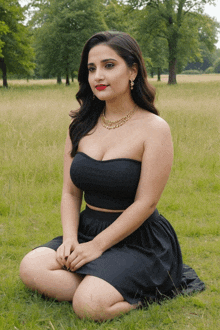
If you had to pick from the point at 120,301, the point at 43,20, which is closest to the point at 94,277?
the point at 120,301

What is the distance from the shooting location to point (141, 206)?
2600mm

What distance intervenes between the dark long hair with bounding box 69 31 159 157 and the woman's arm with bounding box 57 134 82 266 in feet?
0.58

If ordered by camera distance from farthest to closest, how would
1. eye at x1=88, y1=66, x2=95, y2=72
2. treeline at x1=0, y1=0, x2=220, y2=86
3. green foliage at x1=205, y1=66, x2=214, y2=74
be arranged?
1. green foliage at x1=205, y1=66, x2=214, y2=74
2. treeline at x1=0, y1=0, x2=220, y2=86
3. eye at x1=88, y1=66, x2=95, y2=72

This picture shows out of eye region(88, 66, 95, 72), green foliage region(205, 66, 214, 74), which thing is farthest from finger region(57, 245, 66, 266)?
green foliage region(205, 66, 214, 74)

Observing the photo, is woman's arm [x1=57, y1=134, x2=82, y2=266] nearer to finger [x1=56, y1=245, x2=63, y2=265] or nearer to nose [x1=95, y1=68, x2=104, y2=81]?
finger [x1=56, y1=245, x2=63, y2=265]

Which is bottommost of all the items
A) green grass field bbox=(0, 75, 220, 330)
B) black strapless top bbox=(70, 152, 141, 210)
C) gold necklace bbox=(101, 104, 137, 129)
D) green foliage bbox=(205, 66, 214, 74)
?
green grass field bbox=(0, 75, 220, 330)

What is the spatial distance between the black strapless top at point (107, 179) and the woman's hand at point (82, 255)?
0.34 metres

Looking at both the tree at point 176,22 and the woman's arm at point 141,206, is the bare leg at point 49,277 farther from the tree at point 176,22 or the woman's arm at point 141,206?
the tree at point 176,22

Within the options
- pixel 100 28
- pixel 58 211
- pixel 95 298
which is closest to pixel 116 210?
pixel 95 298

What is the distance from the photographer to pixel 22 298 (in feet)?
→ 9.28

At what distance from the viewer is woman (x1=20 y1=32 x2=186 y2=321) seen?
2535 mm

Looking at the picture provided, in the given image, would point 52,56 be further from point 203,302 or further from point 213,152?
point 203,302

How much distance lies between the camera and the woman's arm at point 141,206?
2588 millimetres

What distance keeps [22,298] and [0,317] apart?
0.91 feet
